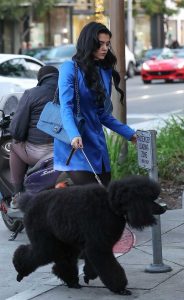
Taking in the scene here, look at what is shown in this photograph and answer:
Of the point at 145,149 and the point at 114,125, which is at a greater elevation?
the point at 114,125

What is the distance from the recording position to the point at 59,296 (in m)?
5.82

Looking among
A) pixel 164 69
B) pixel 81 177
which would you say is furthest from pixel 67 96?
pixel 164 69

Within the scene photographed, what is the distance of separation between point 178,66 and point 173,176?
2343cm

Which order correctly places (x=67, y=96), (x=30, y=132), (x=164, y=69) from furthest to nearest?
(x=164, y=69), (x=30, y=132), (x=67, y=96)

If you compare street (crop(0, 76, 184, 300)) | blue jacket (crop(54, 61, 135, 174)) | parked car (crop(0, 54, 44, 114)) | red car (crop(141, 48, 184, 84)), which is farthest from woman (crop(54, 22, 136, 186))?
red car (crop(141, 48, 184, 84))

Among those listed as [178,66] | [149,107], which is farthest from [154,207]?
[178,66]

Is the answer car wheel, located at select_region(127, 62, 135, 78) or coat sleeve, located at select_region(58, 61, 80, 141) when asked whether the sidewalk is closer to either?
coat sleeve, located at select_region(58, 61, 80, 141)

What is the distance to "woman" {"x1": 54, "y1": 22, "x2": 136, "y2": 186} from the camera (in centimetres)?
612

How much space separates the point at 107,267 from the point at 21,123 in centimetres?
240

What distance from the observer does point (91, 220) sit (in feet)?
17.7

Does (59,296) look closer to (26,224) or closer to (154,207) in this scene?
(26,224)

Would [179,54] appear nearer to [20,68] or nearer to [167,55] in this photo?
[167,55]

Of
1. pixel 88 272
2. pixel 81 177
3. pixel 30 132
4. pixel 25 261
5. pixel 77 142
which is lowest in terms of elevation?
pixel 88 272

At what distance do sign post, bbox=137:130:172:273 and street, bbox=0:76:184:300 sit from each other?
839 millimetres
